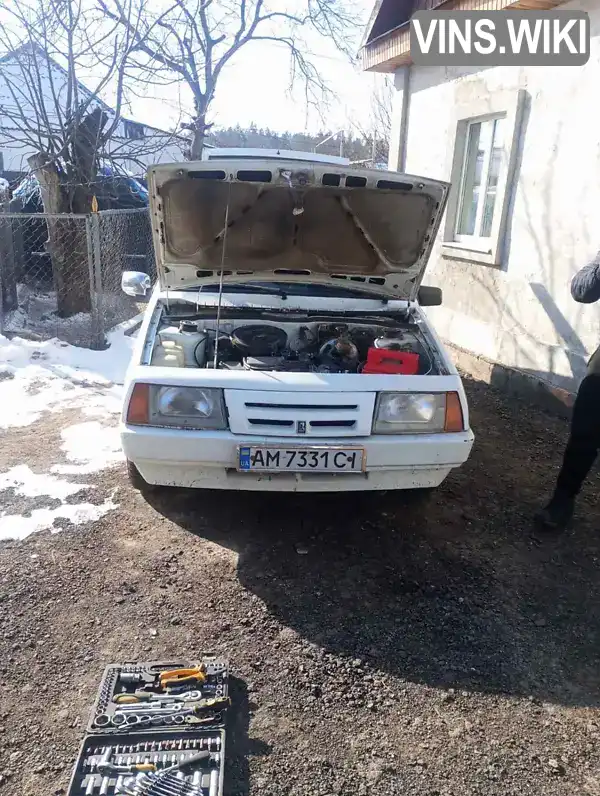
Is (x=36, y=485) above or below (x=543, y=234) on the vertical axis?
below

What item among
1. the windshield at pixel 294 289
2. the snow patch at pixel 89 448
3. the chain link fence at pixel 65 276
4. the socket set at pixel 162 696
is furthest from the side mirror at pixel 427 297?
the chain link fence at pixel 65 276

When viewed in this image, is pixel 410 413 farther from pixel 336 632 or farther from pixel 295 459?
pixel 336 632

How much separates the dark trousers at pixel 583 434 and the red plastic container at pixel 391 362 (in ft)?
3.09

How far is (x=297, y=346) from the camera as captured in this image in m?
3.93

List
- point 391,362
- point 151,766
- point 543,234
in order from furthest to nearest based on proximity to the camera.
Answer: point 543,234, point 391,362, point 151,766

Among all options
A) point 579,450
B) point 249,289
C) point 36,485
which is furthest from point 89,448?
point 579,450

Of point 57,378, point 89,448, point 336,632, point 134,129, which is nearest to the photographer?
point 336,632

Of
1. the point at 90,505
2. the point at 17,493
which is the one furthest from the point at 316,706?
the point at 17,493

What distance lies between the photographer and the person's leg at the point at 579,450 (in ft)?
10.9

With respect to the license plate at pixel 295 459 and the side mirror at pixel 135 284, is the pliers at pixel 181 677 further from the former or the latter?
the side mirror at pixel 135 284

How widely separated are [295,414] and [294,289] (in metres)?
1.51

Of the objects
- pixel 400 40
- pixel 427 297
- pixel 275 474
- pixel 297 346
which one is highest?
pixel 400 40

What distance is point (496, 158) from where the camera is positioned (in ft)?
22.0

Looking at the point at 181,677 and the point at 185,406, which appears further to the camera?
the point at 185,406
